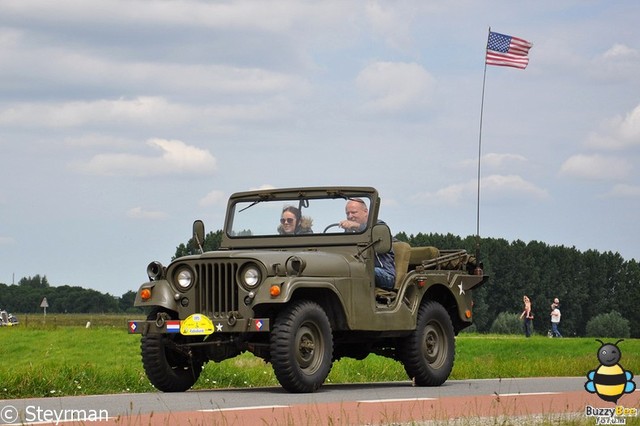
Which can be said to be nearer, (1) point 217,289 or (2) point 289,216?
(1) point 217,289

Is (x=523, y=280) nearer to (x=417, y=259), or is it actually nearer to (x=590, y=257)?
(x=590, y=257)

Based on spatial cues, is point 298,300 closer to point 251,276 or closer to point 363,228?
point 251,276

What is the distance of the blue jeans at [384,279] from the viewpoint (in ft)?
48.7

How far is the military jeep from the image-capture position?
1305cm

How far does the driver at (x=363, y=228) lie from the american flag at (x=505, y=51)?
10855mm

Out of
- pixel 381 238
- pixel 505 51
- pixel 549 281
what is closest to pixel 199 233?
pixel 381 238

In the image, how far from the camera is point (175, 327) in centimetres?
1319

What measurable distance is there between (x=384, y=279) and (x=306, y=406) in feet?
13.8

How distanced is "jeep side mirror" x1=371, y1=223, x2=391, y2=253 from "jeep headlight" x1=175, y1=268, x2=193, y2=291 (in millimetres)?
2354

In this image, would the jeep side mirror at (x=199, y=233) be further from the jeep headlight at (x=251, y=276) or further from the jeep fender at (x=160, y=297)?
the jeep headlight at (x=251, y=276)

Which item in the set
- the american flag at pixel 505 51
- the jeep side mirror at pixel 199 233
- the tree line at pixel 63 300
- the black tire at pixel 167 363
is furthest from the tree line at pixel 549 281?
the black tire at pixel 167 363

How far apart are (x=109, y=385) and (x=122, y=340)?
31.4 metres

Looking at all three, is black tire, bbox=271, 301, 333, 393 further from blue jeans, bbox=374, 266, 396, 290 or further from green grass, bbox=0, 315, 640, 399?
green grass, bbox=0, 315, 640, 399

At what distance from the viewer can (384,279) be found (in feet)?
49.0
